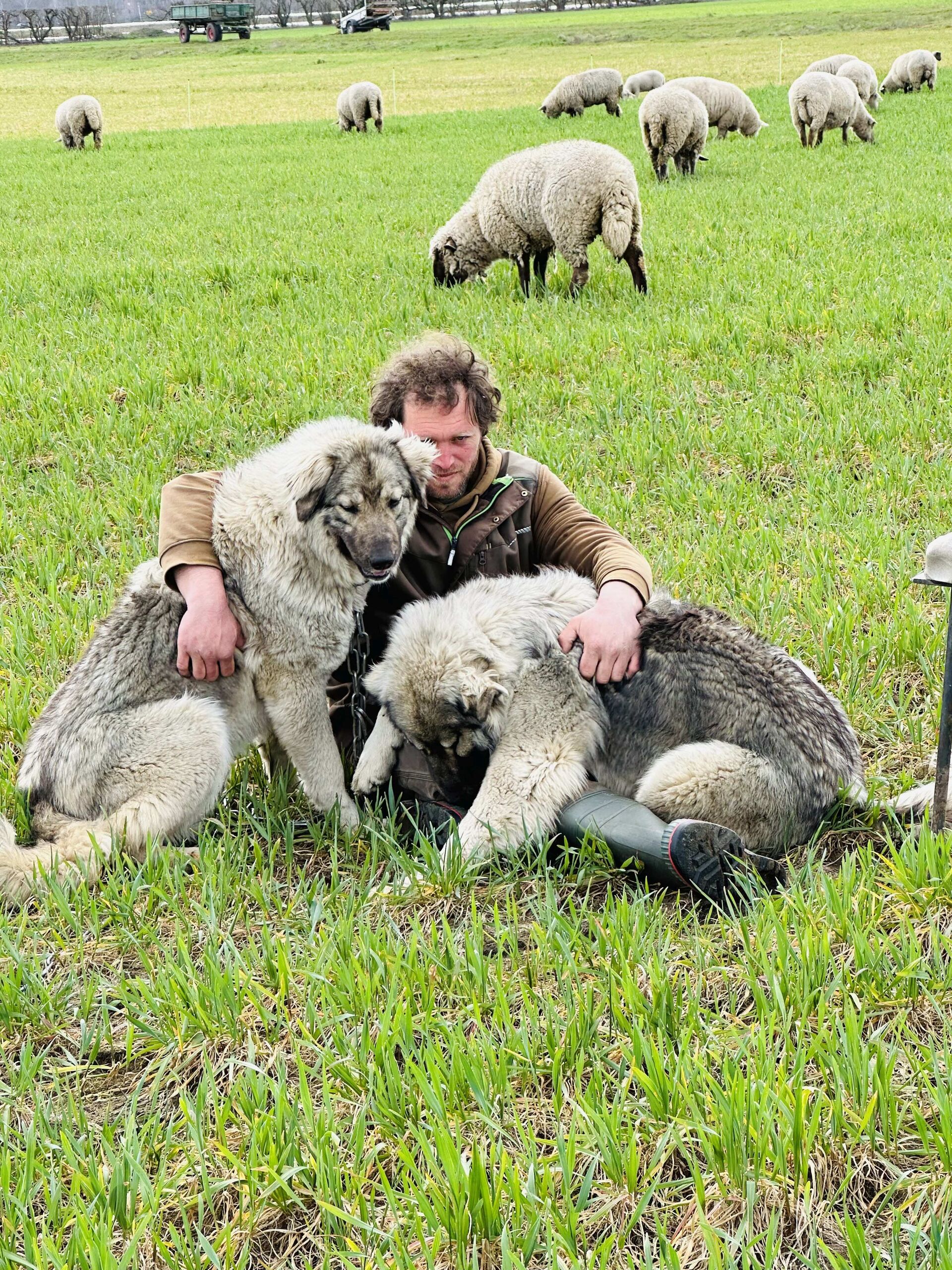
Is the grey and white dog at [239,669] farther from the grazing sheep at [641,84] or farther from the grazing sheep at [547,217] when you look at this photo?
the grazing sheep at [641,84]

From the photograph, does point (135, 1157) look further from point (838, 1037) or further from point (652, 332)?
point (652, 332)

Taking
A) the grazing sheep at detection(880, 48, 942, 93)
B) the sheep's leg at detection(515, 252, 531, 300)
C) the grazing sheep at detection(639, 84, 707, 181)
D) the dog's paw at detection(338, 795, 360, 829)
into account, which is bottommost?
the dog's paw at detection(338, 795, 360, 829)

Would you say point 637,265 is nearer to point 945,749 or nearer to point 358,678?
point 358,678

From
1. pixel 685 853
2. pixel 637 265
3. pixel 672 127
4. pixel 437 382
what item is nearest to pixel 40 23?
pixel 672 127

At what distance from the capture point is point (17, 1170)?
2.26 m

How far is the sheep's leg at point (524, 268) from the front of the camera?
11414 mm

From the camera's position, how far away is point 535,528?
4.52m

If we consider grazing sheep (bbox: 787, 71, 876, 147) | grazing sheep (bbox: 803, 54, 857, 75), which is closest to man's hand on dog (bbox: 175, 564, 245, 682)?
grazing sheep (bbox: 787, 71, 876, 147)

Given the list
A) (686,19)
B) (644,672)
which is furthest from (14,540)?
(686,19)

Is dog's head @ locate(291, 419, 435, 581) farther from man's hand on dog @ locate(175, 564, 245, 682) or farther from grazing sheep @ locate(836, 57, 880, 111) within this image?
grazing sheep @ locate(836, 57, 880, 111)

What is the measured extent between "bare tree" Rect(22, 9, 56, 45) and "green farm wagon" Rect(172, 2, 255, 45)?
1086cm

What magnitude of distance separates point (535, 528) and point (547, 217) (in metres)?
7.35

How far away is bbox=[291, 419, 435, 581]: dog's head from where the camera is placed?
3.71 meters

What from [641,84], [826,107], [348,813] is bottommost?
[348,813]
